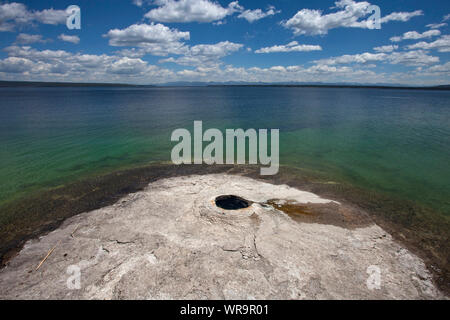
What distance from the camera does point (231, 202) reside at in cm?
1272

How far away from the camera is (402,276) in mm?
7910

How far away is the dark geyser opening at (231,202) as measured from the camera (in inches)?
482

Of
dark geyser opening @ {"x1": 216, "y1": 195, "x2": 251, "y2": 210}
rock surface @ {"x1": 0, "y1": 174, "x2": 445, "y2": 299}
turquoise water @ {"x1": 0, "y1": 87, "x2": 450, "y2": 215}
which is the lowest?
rock surface @ {"x1": 0, "y1": 174, "x2": 445, "y2": 299}

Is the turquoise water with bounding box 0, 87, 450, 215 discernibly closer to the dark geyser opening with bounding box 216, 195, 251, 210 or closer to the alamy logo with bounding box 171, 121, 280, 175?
the alamy logo with bounding box 171, 121, 280, 175

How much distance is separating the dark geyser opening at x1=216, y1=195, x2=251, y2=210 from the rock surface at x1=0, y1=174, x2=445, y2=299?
63 cm

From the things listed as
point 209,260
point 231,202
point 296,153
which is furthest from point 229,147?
point 209,260

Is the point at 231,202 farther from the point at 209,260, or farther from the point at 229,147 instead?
the point at 229,147

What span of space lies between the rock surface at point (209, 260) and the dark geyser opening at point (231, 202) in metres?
0.63

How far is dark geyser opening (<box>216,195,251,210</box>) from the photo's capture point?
12.2 m

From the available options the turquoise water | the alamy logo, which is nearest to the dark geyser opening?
the alamy logo

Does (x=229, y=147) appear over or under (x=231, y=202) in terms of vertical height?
over

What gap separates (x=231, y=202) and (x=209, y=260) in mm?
4622
